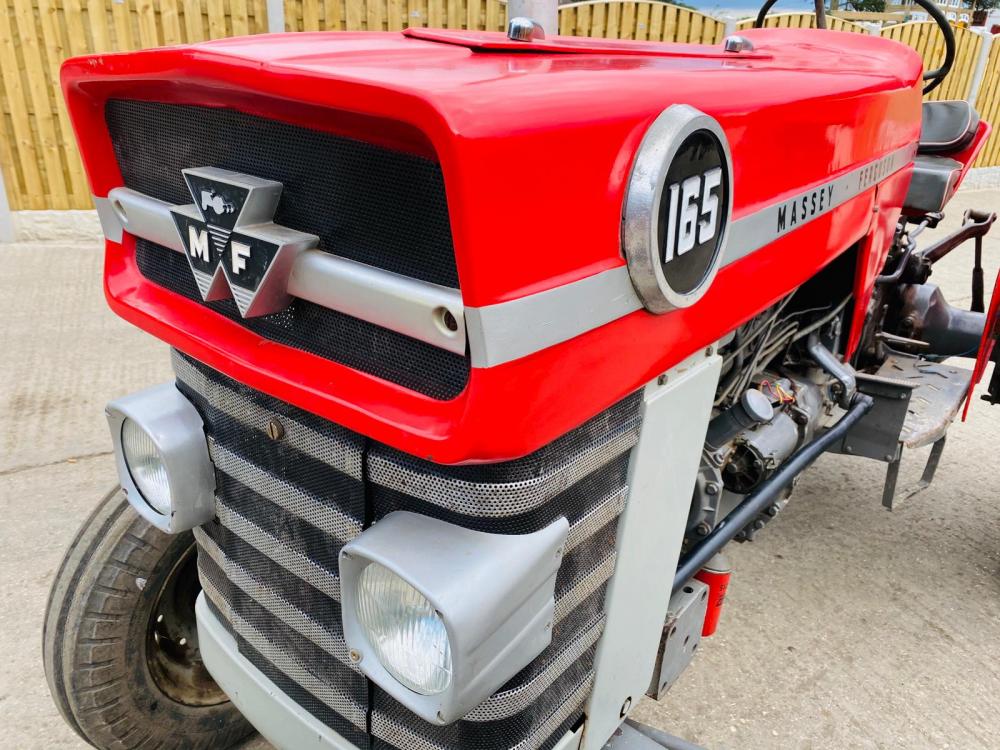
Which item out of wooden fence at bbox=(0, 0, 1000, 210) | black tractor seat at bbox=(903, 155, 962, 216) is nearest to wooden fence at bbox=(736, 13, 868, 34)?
wooden fence at bbox=(0, 0, 1000, 210)

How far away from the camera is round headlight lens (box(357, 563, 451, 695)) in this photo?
0.97m

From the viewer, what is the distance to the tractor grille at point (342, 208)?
0.89 m

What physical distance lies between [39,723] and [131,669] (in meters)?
0.48

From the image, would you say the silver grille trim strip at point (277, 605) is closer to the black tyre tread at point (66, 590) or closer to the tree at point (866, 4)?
the black tyre tread at point (66, 590)

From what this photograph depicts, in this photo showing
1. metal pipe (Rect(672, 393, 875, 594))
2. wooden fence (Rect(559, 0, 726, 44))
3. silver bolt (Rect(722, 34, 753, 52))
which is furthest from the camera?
wooden fence (Rect(559, 0, 726, 44))

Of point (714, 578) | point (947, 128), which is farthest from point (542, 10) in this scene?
point (714, 578)

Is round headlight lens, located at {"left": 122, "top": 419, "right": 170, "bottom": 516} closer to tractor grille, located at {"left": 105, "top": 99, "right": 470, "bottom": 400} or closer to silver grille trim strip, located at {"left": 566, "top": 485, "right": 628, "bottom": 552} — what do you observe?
tractor grille, located at {"left": 105, "top": 99, "right": 470, "bottom": 400}

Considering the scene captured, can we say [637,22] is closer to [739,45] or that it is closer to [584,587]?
[739,45]

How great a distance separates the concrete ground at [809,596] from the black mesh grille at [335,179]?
59.1 inches

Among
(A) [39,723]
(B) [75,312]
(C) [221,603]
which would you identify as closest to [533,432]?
(C) [221,603]

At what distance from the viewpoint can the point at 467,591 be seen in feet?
2.94

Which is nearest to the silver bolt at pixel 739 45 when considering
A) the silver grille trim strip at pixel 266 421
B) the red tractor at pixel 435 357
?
the red tractor at pixel 435 357

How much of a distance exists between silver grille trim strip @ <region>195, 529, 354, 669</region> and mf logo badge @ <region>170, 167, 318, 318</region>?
51 centimetres

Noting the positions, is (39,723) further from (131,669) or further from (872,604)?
(872,604)
